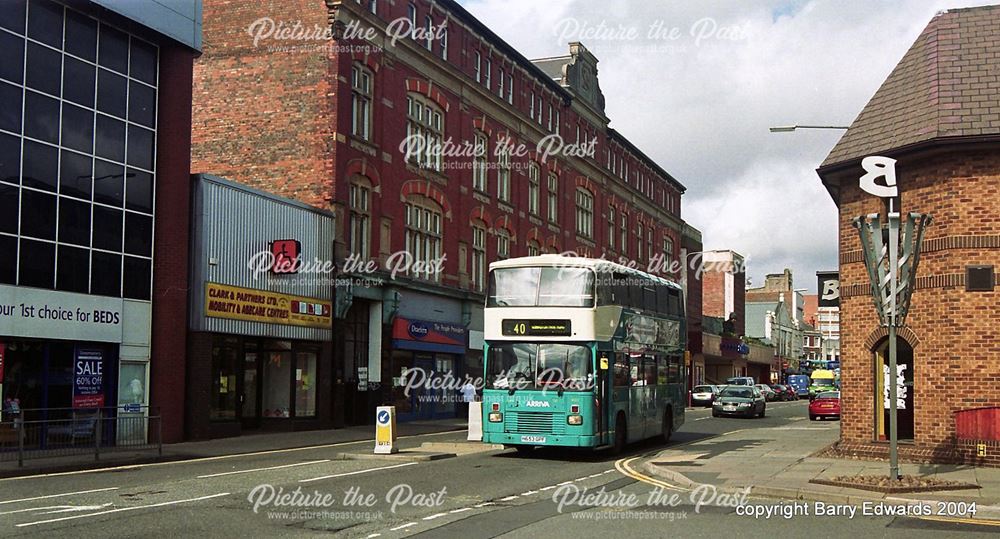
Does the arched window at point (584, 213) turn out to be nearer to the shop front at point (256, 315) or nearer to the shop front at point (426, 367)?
the shop front at point (426, 367)

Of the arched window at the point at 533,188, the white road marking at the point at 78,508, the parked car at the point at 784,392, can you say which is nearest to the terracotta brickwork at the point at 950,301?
the white road marking at the point at 78,508

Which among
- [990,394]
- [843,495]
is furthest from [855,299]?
[843,495]

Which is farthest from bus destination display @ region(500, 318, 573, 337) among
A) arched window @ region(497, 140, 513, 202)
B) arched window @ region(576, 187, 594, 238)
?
arched window @ region(576, 187, 594, 238)

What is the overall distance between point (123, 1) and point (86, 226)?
560cm

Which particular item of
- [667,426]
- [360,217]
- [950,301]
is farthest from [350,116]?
[950,301]

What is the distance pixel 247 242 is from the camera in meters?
30.0

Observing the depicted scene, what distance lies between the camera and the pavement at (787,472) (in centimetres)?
1491

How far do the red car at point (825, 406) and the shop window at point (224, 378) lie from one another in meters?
25.0

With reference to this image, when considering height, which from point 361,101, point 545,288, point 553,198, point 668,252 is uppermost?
point 361,101

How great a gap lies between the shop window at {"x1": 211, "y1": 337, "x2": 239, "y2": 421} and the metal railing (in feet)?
21.8

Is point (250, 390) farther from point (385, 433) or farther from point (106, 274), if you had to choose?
point (385, 433)

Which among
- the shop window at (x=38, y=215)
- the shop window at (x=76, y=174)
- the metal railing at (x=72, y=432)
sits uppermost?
the shop window at (x=76, y=174)

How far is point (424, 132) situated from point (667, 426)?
695 inches

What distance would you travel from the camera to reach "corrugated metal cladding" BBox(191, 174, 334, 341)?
2808 centimetres
